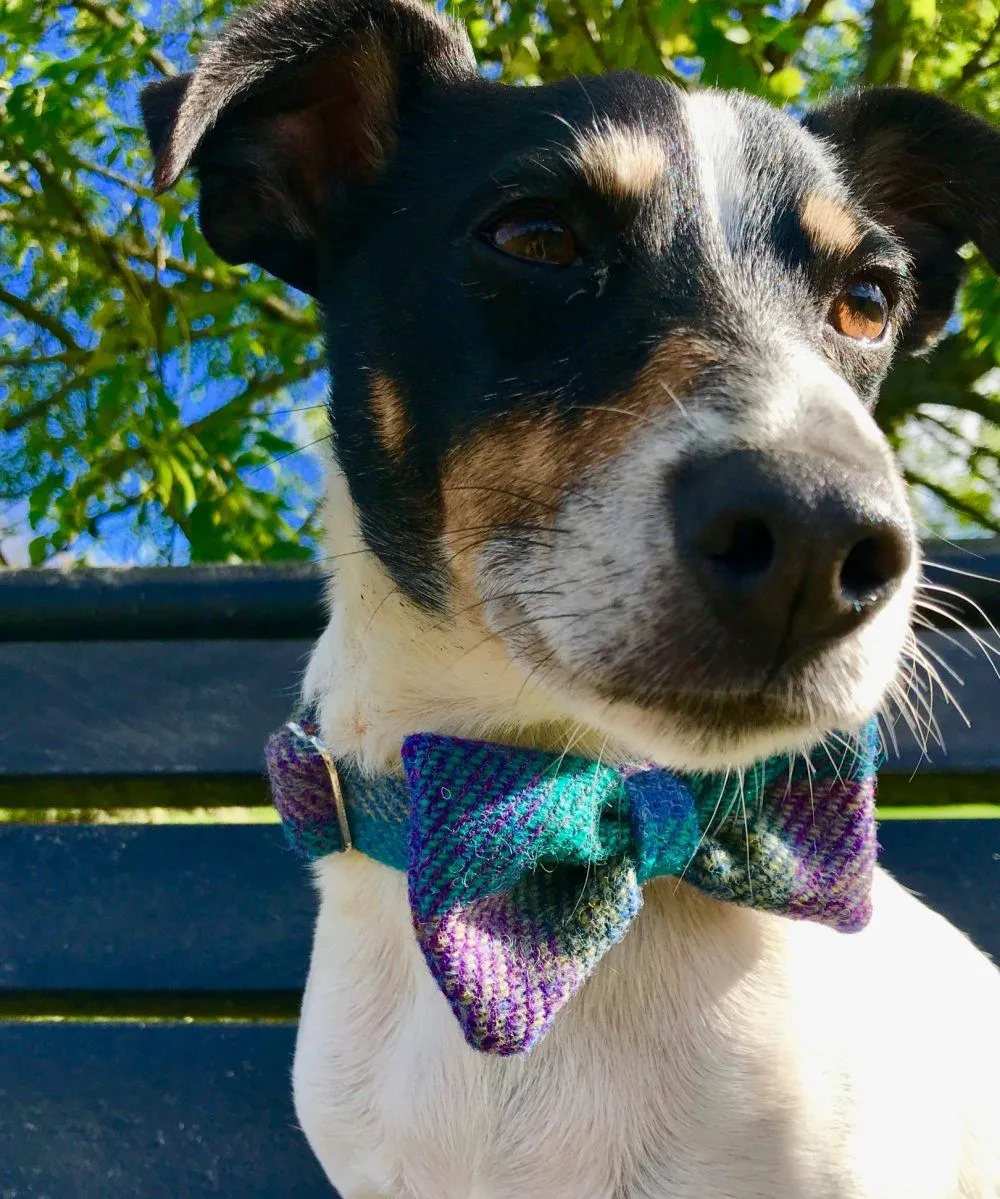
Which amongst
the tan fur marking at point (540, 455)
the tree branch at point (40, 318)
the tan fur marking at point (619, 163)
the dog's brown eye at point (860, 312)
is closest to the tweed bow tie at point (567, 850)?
the tan fur marking at point (540, 455)

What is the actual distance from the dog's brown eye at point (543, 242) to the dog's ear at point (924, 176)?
0.68 meters

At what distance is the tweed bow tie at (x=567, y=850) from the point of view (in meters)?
1.19

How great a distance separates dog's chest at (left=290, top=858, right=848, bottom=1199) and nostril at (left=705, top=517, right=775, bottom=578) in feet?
1.97

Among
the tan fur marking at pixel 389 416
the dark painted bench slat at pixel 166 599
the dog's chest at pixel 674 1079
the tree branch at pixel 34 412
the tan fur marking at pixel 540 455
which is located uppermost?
the tan fur marking at pixel 540 455

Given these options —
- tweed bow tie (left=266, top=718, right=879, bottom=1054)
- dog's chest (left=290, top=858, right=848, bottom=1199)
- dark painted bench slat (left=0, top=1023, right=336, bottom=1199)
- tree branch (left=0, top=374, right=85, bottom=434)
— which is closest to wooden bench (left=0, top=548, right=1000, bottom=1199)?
dark painted bench slat (left=0, top=1023, right=336, bottom=1199)

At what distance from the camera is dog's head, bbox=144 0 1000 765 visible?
1014 millimetres

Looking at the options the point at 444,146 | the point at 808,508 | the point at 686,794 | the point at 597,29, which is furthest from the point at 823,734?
the point at 597,29

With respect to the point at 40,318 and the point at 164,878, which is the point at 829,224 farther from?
the point at 40,318

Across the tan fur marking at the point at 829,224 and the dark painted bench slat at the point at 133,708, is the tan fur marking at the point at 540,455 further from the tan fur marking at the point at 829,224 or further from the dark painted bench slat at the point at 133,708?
the dark painted bench slat at the point at 133,708

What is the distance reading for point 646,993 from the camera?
1345mm

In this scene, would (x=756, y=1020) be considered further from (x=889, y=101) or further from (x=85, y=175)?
(x=85, y=175)

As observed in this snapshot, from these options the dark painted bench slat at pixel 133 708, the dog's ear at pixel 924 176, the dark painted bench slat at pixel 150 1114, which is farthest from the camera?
the dark painted bench slat at pixel 133 708

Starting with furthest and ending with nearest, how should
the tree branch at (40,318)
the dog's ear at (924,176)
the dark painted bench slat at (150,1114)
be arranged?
the tree branch at (40,318), the dark painted bench slat at (150,1114), the dog's ear at (924,176)

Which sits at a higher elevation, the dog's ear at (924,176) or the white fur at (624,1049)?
the dog's ear at (924,176)
